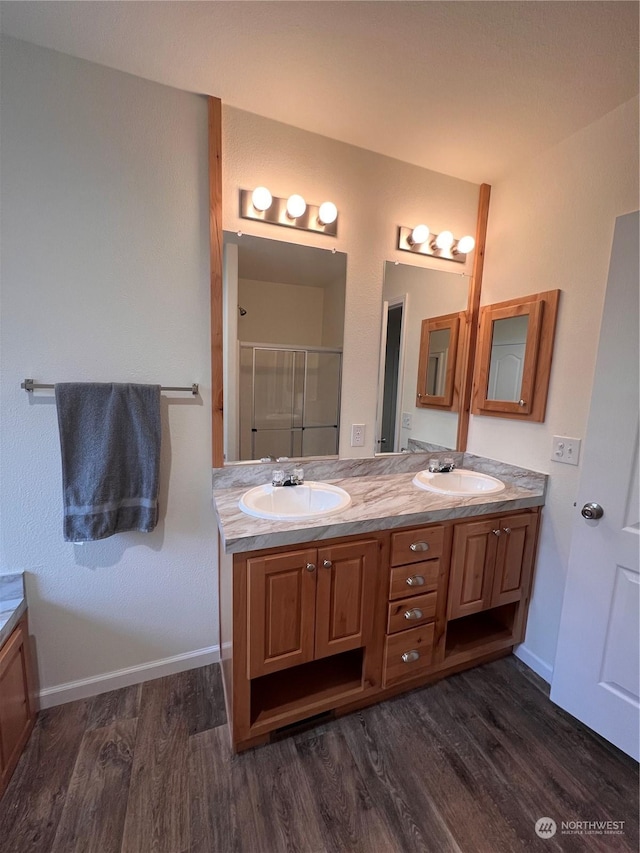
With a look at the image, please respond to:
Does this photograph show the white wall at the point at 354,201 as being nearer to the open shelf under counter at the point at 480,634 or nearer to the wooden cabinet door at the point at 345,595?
the wooden cabinet door at the point at 345,595

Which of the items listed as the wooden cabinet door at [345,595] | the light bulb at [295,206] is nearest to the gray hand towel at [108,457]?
the wooden cabinet door at [345,595]

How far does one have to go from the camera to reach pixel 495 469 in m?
2.00

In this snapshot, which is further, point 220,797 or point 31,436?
point 31,436

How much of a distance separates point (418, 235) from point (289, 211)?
73 cm

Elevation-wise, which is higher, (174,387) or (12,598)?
(174,387)

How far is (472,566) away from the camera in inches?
64.0

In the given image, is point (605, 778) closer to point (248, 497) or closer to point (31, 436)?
point (248, 497)

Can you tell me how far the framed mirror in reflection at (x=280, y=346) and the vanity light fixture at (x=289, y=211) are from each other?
0.10 meters

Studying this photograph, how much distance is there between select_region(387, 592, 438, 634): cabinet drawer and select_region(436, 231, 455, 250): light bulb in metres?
1.82

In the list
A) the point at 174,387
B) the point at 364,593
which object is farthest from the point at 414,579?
the point at 174,387

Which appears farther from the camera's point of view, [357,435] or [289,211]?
[357,435]

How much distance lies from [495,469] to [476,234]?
138 centimetres

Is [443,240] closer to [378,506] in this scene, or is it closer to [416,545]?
[378,506]

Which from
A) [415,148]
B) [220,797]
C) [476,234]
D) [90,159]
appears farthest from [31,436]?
[476,234]
